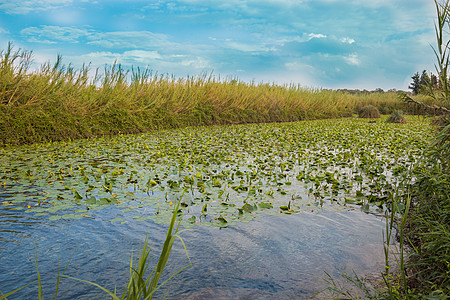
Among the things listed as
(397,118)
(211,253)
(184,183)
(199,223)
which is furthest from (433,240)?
(397,118)

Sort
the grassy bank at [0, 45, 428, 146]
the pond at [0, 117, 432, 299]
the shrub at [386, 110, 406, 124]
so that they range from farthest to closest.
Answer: the shrub at [386, 110, 406, 124] → the grassy bank at [0, 45, 428, 146] → the pond at [0, 117, 432, 299]

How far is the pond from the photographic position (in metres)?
3.25

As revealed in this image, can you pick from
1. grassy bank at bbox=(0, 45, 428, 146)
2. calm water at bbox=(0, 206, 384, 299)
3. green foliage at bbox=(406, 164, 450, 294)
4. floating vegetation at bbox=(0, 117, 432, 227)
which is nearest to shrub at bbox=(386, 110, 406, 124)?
grassy bank at bbox=(0, 45, 428, 146)

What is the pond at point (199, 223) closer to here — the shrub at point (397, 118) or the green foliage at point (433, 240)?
the green foliage at point (433, 240)

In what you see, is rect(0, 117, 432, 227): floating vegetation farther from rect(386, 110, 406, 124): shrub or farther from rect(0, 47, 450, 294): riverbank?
rect(386, 110, 406, 124): shrub

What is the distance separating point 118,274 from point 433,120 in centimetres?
415

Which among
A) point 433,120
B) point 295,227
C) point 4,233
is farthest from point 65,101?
point 433,120

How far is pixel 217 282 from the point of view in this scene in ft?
10.5

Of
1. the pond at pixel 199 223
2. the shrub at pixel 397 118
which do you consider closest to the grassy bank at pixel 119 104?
the pond at pixel 199 223

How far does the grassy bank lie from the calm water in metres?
6.26

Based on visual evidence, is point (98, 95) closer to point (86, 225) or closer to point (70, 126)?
point (70, 126)

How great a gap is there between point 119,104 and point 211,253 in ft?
41.6

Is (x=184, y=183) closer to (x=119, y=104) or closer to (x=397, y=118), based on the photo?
(x=119, y=104)

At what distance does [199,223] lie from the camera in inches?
177
